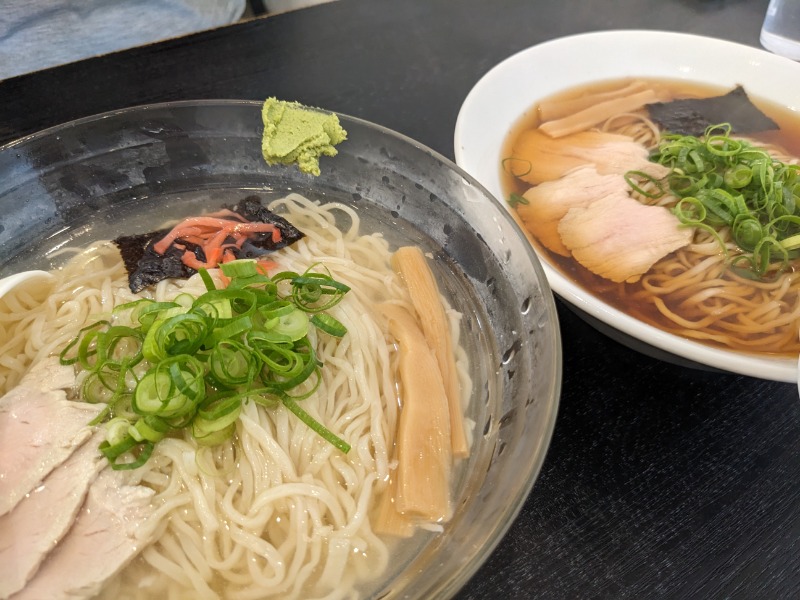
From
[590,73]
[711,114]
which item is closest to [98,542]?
[590,73]

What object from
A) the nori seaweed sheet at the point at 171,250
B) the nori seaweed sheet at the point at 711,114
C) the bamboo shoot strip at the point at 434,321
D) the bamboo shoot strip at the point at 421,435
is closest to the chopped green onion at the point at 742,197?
the nori seaweed sheet at the point at 711,114

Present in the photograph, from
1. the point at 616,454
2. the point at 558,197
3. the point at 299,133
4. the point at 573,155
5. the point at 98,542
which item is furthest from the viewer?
the point at 573,155

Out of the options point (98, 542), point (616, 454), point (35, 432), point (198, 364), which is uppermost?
point (198, 364)

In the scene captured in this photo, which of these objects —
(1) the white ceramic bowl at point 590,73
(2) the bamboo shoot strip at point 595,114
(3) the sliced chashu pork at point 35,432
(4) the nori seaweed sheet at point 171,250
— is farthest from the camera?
(2) the bamboo shoot strip at point 595,114

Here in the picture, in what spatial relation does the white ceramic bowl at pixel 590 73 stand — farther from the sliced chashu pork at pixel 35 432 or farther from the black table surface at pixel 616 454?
the sliced chashu pork at pixel 35 432

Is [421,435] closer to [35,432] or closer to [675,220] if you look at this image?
[35,432]

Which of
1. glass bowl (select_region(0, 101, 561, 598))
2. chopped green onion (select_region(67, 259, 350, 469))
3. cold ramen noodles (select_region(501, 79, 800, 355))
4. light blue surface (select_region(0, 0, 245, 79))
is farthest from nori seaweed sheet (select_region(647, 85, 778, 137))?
light blue surface (select_region(0, 0, 245, 79))

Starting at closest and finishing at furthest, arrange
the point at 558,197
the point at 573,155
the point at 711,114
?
the point at 558,197, the point at 573,155, the point at 711,114
